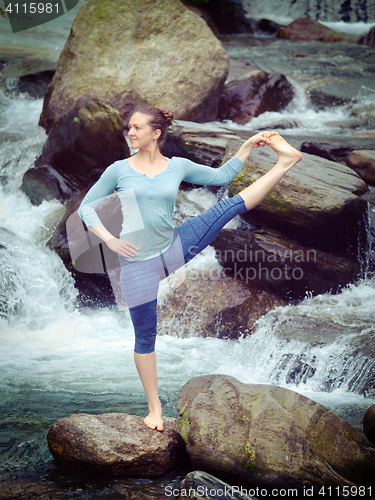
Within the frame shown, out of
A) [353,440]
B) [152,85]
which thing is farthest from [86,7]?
[353,440]

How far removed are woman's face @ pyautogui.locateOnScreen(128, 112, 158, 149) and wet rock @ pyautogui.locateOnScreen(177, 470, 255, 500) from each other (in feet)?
6.32

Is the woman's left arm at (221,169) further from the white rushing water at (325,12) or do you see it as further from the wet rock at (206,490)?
the white rushing water at (325,12)

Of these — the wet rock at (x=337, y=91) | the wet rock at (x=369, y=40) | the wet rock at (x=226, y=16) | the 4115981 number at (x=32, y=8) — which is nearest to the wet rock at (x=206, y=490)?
the wet rock at (x=337, y=91)

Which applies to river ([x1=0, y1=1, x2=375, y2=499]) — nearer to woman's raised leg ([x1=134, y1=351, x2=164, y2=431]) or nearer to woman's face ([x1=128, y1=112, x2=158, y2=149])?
woman's raised leg ([x1=134, y1=351, x2=164, y2=431])

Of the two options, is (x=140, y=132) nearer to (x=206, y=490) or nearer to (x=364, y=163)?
(x=206, y=490)

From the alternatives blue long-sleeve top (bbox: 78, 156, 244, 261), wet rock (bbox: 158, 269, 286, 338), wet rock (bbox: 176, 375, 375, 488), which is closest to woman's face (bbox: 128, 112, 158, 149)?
blue long-sleeve top (bbox: 78, 156, 244, 261)

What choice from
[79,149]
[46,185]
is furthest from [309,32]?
[46,185]

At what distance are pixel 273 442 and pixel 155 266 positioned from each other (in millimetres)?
1263

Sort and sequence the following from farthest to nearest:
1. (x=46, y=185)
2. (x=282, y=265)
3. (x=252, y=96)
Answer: (x=252, y=96) < (x=46, y=185) < (x=282, y=265)

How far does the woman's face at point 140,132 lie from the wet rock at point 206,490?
1928 millimetres

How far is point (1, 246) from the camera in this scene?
602cm

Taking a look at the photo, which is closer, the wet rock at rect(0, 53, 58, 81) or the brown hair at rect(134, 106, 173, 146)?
the brown hair at rect(134, 106, 173, 146)

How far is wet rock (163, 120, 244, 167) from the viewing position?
679cm

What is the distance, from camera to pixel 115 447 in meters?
2.89
